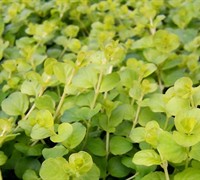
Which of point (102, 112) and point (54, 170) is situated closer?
point (54, 170)

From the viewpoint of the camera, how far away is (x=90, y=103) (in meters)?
0.74

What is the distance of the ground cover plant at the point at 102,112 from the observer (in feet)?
1.87

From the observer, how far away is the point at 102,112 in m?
0.75

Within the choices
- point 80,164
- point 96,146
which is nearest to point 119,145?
point 96,146

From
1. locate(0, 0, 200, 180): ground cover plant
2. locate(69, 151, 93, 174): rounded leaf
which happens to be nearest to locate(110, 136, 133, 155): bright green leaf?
locate(0, 0, 200, 180): ground cover plant

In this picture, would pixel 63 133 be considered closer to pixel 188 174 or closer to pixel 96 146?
pixel 96 146

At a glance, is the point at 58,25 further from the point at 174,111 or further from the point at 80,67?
the point at 174,111

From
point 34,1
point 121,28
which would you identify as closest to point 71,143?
point 121,28

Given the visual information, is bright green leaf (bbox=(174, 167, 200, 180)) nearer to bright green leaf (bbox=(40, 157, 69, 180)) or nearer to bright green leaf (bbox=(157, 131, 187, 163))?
bright green leaf (bbox=(157, 131, 187, 163))

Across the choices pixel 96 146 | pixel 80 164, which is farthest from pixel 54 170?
pixel 96 146

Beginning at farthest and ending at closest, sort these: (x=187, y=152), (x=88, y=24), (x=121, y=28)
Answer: (x=88, y=24), (x=121, y=28), (x=187, y=152)

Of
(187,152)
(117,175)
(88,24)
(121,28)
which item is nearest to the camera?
(187,152)

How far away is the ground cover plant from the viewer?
569 millimetres

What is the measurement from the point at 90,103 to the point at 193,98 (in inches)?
7.5
